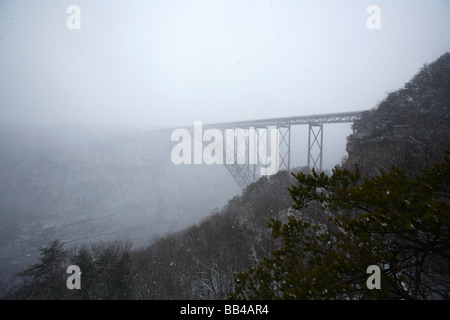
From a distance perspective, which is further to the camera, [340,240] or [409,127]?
[409,127]

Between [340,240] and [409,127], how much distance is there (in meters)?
7.93

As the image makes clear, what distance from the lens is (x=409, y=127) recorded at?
7.14m

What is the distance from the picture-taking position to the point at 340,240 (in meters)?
2.75

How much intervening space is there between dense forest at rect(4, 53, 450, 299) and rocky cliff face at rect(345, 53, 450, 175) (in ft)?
0.15

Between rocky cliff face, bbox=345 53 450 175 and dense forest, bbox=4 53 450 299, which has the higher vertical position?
rocky cliff face, bbox=345 53 450 175

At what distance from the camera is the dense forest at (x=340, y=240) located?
175 centimetres

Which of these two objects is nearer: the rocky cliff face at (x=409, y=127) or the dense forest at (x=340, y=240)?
the dense forest at (x=340, y=240)

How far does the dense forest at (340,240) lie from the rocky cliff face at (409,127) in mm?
45

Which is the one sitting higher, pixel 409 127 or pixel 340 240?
pixel 409 127

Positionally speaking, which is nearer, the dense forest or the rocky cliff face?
the dense forest

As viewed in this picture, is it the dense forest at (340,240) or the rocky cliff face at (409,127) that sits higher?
the rocky cliff face at (409,127)

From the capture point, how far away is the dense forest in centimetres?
175

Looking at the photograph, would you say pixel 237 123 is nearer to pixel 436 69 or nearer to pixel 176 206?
Answer: pixel 436 69

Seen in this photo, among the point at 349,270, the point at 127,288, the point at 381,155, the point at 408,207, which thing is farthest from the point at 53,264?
the point at 381,155
